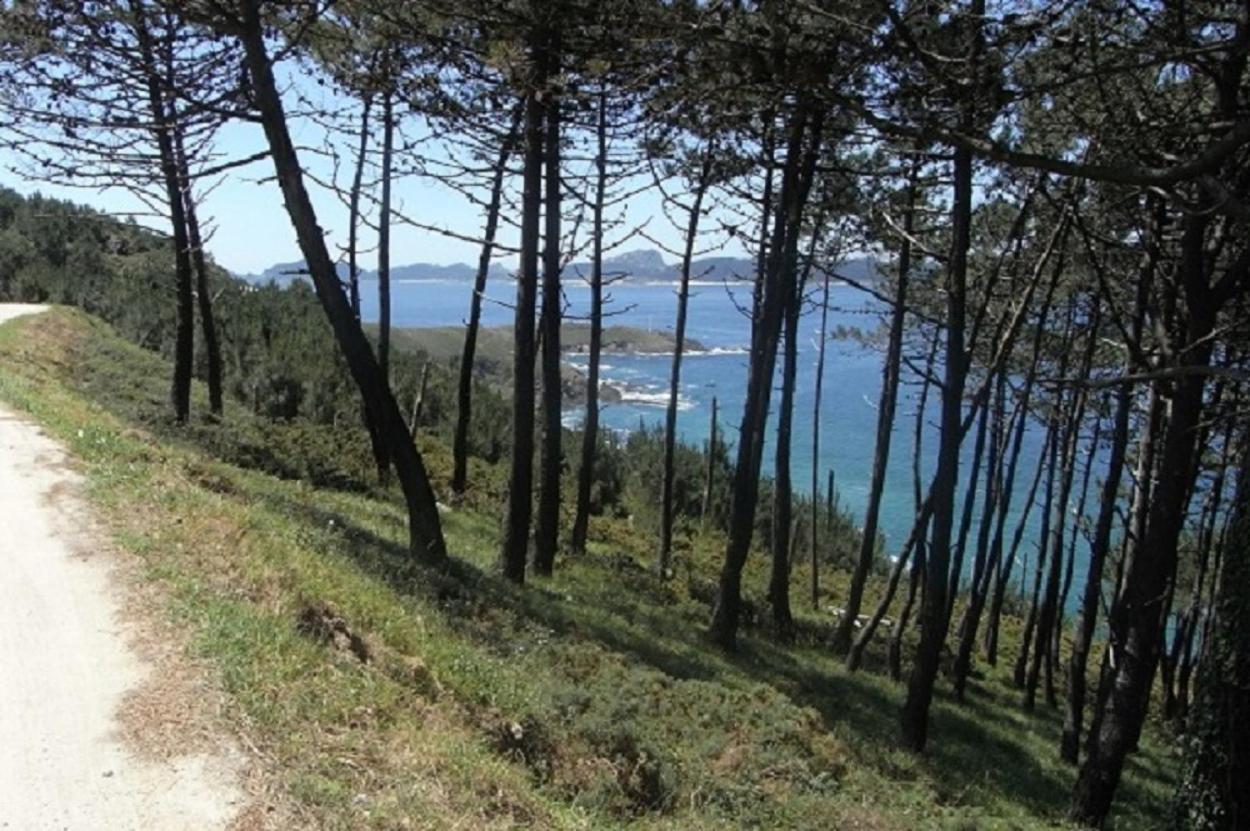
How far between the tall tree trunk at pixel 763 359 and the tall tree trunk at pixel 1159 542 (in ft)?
15.7

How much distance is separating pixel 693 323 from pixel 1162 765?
122m

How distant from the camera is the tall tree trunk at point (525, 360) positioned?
1105 cm

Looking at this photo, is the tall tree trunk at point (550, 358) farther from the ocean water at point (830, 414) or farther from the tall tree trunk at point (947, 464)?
the ocean water at point (830, 414)

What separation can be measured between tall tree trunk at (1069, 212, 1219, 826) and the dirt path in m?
7.29

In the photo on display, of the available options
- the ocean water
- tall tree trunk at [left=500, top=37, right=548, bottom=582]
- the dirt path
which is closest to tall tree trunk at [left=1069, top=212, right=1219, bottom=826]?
tall tree trunk at [left=500, top=37, right=548, bottom=582]

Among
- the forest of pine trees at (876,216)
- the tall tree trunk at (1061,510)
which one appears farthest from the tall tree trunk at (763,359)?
the tall tree trunk at (1061,510)

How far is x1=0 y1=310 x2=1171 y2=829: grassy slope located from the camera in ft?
15.3

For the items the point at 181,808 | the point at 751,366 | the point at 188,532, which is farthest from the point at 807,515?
the point at 181,808

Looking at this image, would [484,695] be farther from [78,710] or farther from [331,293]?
[331,293]

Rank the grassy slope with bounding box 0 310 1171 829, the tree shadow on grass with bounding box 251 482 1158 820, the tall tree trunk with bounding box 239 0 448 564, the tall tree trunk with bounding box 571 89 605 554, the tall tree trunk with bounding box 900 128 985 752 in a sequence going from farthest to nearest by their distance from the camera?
the tall tree trunk with bounding box 571 89 605 554
the tall tree trunk with bounding box 900 128 985 752
the tall tree trunk with bounding box 239 0 448 564
the tree shadow on grass with bounding box 251 482 1158 820
the grassy slope with bounding box 0 310 1171 829

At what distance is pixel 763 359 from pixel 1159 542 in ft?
18.6

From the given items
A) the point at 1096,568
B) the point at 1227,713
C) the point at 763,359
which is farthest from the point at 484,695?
the point at 1096,568

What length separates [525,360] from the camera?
11.7 metres

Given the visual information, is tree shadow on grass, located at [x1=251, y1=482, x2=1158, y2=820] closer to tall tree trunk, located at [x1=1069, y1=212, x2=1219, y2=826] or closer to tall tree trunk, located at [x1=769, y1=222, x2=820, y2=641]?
tall tree trunk, located at [x1=769, y1=222, x2=820, y2=641]
